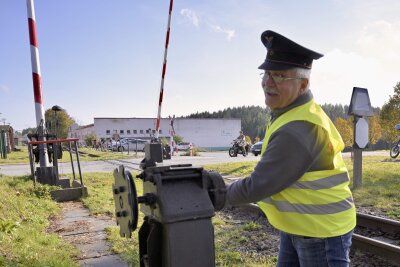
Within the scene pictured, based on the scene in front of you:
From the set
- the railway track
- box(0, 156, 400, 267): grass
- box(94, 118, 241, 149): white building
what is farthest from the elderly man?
box(94, 118, 241, 149): white building

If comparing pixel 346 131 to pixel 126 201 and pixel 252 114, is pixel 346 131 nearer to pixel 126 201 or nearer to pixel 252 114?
pixel 126 201

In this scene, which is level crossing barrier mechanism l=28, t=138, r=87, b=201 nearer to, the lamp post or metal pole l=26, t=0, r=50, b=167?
metal pole l=26, t=0, r=50, b=167

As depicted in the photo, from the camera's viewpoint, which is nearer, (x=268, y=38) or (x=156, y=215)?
(x=156, y=215)

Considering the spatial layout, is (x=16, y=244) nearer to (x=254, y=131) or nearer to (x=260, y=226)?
(x=260, y=226)

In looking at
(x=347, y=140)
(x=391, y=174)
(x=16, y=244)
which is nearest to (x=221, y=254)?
(x=16, y=244)

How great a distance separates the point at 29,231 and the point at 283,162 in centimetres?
394

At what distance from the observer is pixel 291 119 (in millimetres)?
1626

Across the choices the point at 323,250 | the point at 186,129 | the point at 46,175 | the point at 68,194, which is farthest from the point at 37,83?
the point at 186,129

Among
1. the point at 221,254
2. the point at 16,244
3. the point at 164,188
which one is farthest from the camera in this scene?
the point at 221,254

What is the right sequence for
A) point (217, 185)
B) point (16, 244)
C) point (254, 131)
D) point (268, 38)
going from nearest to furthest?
point (217, 185) < point (268, 38) < point (16, 244) < point (254, 131)

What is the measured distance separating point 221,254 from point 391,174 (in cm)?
762

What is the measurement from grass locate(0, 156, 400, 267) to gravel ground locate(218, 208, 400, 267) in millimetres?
92

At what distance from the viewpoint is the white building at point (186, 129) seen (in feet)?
206

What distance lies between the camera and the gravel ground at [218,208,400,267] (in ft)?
13.2
